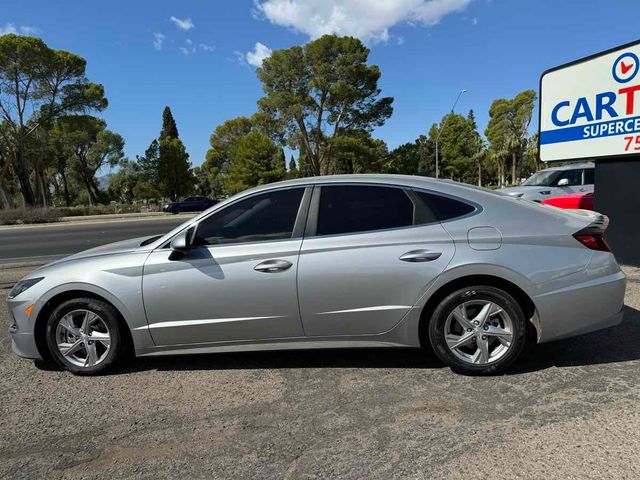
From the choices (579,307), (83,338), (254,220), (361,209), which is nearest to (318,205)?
(361,209)

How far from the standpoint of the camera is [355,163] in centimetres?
4400

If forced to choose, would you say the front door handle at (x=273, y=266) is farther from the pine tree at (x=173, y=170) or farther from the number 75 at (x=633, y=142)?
the pine tree at (x=173, y=170)

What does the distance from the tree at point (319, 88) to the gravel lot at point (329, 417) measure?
1475 inches

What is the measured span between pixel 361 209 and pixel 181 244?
141cm

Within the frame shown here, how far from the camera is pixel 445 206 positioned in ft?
11.9

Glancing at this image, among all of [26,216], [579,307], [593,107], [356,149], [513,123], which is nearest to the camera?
[579,307]

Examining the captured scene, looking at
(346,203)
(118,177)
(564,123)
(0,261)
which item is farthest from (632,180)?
(118,177)

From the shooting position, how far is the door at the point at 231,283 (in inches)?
139

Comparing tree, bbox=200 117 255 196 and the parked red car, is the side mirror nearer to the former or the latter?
the parked red car

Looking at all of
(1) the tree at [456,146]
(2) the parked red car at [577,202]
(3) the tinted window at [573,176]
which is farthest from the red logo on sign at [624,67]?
(1) the tree at [456,146]

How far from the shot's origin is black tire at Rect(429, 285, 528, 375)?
11.3 ft

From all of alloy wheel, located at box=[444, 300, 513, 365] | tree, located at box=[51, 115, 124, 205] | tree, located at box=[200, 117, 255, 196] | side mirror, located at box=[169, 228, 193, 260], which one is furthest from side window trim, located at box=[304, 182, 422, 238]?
tree, located at box=[200, 117, 255, 196]

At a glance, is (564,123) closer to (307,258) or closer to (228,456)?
(307,258)

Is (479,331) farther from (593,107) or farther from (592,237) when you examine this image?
(593,107)
